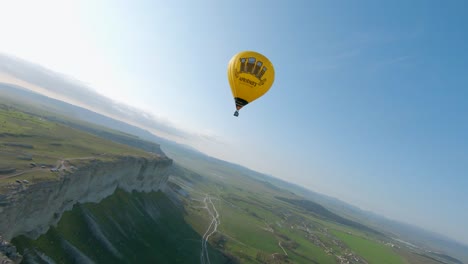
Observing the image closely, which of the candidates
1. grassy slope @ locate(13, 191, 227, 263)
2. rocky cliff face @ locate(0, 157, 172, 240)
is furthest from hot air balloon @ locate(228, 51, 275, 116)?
grassy slope @ locate(13, 191, 227, 263)

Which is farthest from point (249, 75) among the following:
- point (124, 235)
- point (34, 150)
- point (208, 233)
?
point (208, 233)

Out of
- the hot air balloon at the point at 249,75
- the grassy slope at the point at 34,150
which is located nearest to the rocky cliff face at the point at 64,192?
the grassy slope at the point at 34,150

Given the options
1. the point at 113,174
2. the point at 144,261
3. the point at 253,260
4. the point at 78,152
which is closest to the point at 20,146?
the point at 78,152

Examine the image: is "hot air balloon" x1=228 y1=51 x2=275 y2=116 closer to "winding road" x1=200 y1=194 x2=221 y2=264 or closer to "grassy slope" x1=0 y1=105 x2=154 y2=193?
"grassy slope" x1=0 y1=105 x2=154 y2=193

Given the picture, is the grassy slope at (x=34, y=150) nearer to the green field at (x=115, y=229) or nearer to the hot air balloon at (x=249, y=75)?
the green field at (x=115, y=229)

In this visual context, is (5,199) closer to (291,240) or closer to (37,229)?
(37,229)
